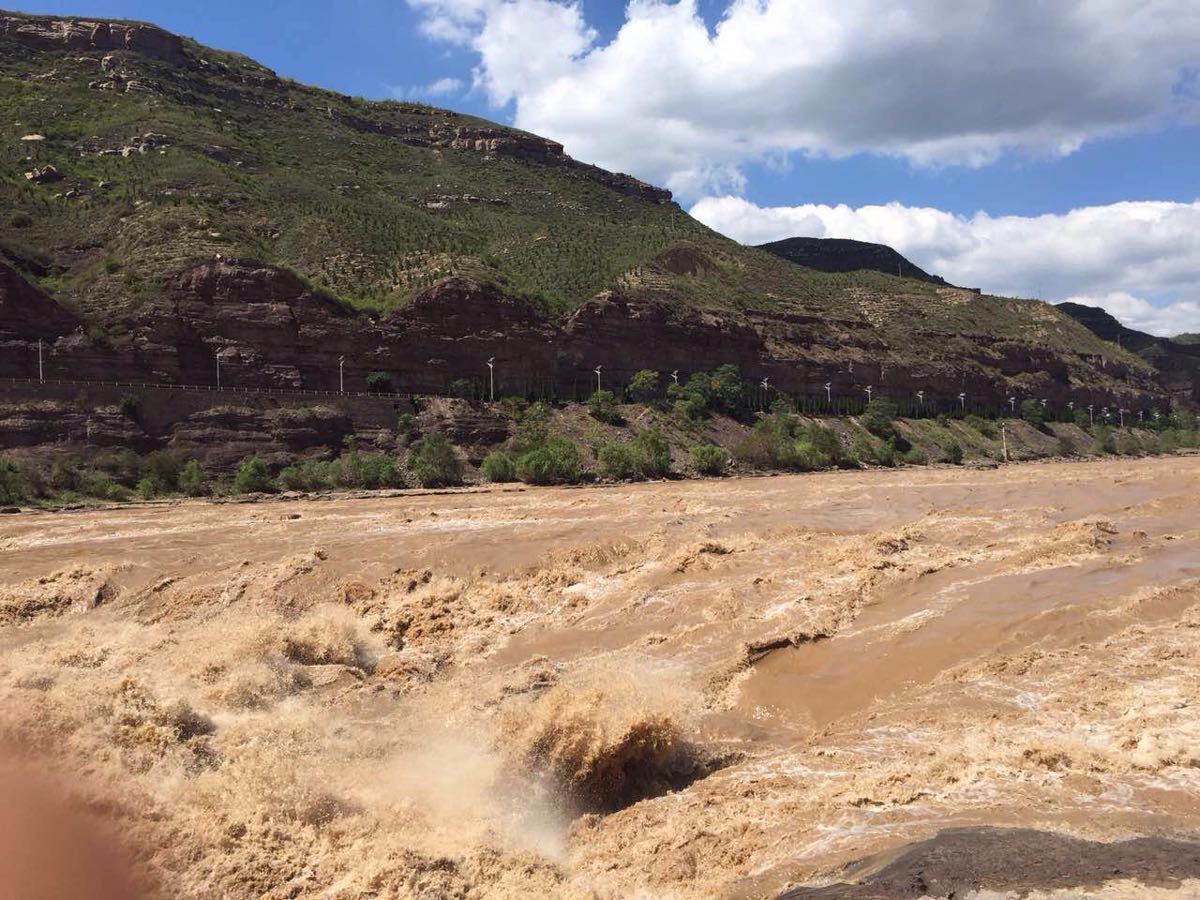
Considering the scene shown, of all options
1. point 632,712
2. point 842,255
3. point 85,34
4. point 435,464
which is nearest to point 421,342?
point 435,464

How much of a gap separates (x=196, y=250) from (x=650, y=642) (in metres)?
54.1

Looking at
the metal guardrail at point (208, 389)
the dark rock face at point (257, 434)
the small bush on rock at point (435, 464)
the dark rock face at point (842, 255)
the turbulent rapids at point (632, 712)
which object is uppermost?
the dark rock face at point (842, 255)

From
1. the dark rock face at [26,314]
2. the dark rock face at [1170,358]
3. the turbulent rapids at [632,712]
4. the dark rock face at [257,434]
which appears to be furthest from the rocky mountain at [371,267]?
the turbulent rapids at [632,712]

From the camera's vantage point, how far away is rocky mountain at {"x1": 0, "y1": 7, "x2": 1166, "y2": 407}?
A: 52.2m

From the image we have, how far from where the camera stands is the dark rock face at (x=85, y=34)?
89.6m

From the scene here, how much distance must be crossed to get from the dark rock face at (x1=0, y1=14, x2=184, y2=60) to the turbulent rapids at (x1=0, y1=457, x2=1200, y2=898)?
98134 mm

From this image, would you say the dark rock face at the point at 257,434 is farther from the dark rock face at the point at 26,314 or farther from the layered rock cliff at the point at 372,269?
the dark rock face at the point at 26,314

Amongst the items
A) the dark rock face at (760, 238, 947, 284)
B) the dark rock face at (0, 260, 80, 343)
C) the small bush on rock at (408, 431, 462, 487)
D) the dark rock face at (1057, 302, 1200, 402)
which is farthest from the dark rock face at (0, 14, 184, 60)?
the dark rock face at (1057, 302, 1200, 402)

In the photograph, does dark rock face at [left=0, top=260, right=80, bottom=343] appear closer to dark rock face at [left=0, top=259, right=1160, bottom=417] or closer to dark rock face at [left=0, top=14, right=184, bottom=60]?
dark rock face at [left=0, top=259, right=1160, bottom=417]

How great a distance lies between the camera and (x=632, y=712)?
8.91 m

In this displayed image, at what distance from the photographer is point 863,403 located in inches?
3206

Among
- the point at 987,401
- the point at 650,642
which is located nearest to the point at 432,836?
the point at 650,642

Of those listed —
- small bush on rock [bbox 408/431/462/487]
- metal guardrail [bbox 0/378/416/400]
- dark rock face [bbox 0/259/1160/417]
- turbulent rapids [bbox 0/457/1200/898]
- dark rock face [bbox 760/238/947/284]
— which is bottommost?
turbulent rapids [bbox 0/457/1200/898]

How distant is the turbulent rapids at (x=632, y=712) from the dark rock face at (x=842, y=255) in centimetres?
16989
